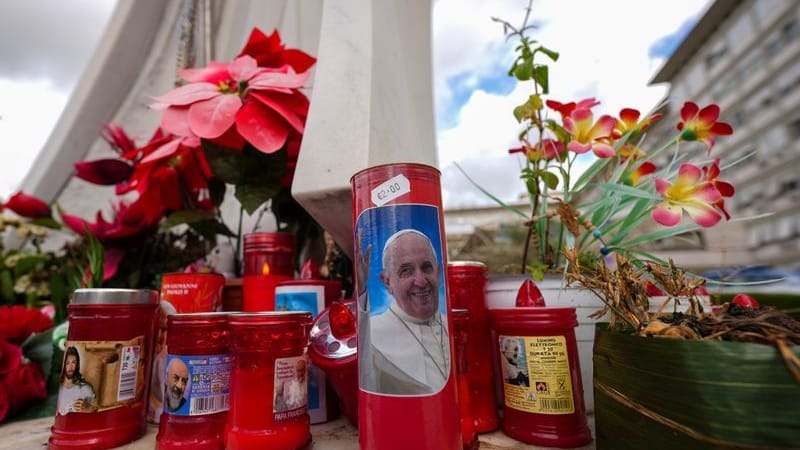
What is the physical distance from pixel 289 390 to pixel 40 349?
55 cm

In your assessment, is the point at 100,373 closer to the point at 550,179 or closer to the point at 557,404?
the point at 557,404

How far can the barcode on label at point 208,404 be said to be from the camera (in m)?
0.38

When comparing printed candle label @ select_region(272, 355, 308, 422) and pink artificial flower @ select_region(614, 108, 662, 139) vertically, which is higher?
pink artificial flower @ select_region(614, 108, 662, 139)

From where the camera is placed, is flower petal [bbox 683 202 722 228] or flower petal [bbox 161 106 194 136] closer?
flower petal [bbox 683 202 722 228]

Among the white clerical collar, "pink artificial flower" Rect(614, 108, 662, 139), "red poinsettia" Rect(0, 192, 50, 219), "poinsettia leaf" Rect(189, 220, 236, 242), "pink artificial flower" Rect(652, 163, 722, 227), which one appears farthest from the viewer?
"red poinsettia" Rect(0, 192, 50, 219)

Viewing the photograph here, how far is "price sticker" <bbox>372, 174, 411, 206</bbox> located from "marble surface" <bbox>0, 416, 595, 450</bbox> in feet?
1.01

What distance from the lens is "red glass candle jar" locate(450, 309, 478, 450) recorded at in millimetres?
389

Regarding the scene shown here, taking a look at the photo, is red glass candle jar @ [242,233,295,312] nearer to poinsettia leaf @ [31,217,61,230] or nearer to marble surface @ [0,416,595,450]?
marble surface @ [0,416,595,450]

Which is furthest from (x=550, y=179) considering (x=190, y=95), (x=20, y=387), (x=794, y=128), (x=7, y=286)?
(x=794, y=128)

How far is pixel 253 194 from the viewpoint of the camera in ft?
1.94

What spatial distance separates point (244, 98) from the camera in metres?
0.60

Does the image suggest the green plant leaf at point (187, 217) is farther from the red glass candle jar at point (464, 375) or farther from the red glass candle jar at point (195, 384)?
the red glass candle jar at point (464, 375)

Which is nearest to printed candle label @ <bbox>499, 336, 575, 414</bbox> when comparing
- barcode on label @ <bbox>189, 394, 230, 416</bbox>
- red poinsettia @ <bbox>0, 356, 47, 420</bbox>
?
barcode on label @ <bbox>189, 394, 230, 416</bbox>

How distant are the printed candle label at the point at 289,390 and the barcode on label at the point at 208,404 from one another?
75 millimetres
